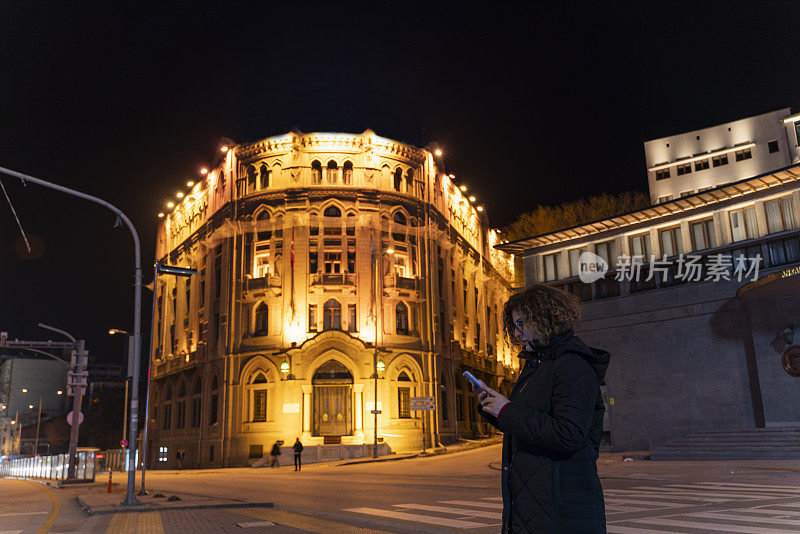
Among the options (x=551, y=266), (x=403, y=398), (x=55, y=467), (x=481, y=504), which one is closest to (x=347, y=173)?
(x=403, y=398)

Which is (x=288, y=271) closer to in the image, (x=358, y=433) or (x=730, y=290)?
(x=358, y=433)

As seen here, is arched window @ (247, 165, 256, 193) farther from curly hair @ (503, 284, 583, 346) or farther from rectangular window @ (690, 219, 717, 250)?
curly hair @ (503, 284, 583, 346)

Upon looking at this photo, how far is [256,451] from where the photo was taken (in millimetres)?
45438

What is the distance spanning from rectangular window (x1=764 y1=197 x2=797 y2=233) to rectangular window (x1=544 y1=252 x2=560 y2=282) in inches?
478

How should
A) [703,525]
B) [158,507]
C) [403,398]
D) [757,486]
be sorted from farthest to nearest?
[403,398] < [757,486] < [158,507] < [703,525]

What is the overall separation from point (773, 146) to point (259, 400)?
40.8 metres

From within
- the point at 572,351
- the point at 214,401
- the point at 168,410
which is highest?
the point at 214,401

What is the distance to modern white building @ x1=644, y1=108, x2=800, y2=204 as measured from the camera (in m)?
47.9

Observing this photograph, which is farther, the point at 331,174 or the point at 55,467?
the point at 331,174

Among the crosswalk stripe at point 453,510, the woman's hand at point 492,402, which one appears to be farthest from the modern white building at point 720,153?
the woman's hand at point 492,402

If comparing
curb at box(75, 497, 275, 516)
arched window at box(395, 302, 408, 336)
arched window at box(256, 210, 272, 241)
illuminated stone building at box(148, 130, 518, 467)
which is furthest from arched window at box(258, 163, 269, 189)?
curb at box(75, 497, 275, 516)

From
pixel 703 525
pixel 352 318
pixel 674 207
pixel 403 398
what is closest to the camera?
pixel 703 525

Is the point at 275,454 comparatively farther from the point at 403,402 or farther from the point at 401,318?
the point at 401,318

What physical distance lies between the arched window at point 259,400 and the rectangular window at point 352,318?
694 cm
